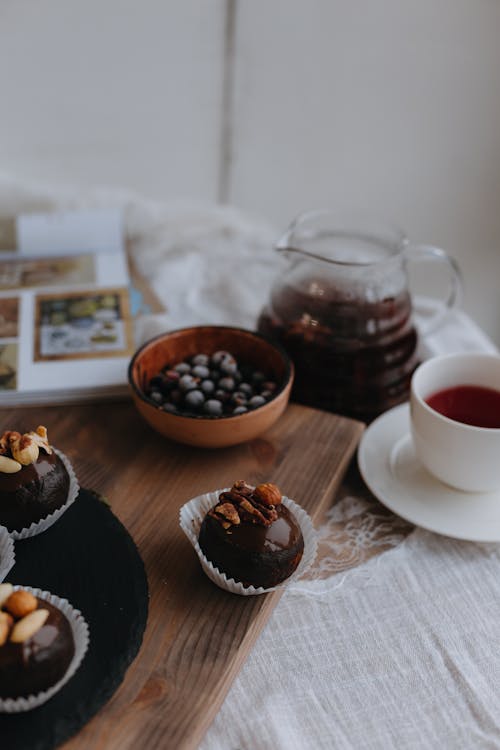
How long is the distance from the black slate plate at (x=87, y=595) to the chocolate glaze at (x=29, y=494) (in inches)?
1.1

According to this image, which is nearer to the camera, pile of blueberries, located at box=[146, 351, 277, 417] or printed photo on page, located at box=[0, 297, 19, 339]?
pile of blueberries, located at box=[146, 351, 277, 417]

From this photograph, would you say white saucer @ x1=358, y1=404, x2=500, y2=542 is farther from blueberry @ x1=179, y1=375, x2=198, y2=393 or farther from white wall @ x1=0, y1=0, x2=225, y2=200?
white wall @ x1=0, y1=0, x2=225, y2=200

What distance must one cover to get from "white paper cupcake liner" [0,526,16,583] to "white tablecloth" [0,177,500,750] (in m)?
0.19

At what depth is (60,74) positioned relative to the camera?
1.38 meters

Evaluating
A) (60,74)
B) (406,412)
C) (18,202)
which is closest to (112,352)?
(406,412)

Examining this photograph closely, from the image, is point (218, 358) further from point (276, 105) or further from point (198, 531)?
point (276, 105)

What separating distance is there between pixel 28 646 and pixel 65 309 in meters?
0.55

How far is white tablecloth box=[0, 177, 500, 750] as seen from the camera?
54 cm

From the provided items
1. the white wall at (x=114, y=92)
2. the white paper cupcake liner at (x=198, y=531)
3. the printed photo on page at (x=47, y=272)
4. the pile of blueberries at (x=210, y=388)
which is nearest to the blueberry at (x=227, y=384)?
the pile of blueberries at (x=210, y=388)

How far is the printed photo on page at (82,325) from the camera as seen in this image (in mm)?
888

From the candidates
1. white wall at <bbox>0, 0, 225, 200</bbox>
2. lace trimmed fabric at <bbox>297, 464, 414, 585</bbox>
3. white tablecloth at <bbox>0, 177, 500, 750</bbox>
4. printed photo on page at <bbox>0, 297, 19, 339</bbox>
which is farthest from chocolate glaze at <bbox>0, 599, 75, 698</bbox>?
white wall at <bbox>0, 0, 225, 200</bbox>

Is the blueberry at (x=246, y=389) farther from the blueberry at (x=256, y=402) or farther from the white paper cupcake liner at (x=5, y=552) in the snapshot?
the white paper cupcake liner at (x=5, y=552)

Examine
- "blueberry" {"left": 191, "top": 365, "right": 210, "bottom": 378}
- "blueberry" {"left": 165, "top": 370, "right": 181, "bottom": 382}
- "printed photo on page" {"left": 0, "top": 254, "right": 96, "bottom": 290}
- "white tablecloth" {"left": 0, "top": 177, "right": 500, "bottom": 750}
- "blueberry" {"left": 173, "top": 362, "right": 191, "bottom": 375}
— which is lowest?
"white tablecloth" {"left": 0, "top": 177, "right": 500, "bottom": 750}

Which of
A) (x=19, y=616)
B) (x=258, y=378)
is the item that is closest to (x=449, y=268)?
(x=258, y=378)
